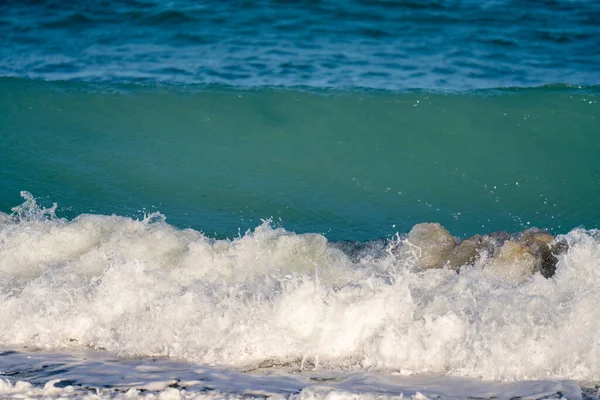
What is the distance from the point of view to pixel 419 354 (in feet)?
15.0

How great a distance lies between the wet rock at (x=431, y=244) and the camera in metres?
5.72

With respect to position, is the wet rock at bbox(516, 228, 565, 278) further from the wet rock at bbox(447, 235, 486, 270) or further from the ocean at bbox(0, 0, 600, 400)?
the wet rock at bbox(447, 235, 486, 270)

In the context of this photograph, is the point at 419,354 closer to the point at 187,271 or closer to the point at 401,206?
the point at 187,271

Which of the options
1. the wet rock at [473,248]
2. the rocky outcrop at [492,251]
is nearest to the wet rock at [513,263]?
the rocky outcrop at [492,251]

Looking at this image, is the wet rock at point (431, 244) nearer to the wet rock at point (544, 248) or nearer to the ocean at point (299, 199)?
the ocean at point (299, 199)

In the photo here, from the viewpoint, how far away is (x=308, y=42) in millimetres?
11148

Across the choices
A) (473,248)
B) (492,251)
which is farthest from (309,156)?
(492,251)

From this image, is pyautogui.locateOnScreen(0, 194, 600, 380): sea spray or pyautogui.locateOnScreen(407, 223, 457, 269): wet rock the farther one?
pyautogui.locateOnScreen(407, 223, 457, 269): wet rock

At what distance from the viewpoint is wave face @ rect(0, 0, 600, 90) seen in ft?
33.4

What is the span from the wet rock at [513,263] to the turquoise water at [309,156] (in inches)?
55.0

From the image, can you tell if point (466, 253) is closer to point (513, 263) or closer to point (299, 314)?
point (513, 263)

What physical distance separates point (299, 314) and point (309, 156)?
376 centimetres

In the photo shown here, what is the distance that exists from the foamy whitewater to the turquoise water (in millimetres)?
1312

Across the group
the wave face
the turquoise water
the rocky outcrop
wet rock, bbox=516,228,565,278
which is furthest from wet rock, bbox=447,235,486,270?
the wave face
